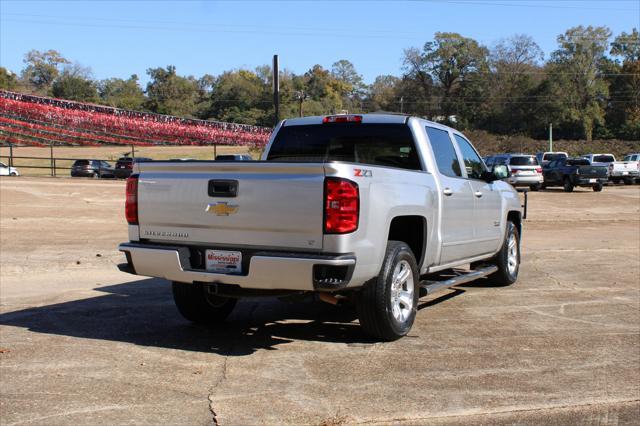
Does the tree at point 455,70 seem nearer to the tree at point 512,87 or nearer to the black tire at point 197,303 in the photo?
the tree at point 512,87

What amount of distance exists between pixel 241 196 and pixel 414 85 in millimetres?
106343

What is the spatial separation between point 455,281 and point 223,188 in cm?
299

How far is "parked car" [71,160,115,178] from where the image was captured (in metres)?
40.2

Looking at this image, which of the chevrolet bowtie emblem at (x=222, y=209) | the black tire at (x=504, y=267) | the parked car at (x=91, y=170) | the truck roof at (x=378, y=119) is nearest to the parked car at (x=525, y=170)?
the parked car at (x=91, y=170)

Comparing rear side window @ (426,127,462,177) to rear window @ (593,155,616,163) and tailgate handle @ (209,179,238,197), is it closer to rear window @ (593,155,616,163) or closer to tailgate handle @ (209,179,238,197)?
tailgate handle @ (209,179,238,197)

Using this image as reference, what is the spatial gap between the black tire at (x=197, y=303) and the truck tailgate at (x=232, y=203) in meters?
0.88

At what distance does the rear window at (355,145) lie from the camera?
7344 mm

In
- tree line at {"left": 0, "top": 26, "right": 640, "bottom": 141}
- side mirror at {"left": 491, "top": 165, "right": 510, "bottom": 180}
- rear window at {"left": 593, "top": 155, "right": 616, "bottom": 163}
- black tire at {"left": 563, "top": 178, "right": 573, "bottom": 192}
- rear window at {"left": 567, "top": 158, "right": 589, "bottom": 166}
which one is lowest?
black tire at {"left": 563, "top": 178, "right": 573, "bottom": 192}

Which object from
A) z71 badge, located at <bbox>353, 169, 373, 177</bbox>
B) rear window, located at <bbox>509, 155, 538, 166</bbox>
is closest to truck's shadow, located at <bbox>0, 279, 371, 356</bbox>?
z71 badge, located at <bbox>353, 169, 373, 177</bbox>

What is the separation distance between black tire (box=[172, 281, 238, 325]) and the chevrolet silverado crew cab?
0.01 metres

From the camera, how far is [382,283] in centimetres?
599

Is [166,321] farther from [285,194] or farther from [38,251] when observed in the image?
[38,251]

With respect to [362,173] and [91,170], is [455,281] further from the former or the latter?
[91,170]

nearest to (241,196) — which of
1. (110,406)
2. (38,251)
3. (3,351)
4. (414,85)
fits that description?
(110,406)
